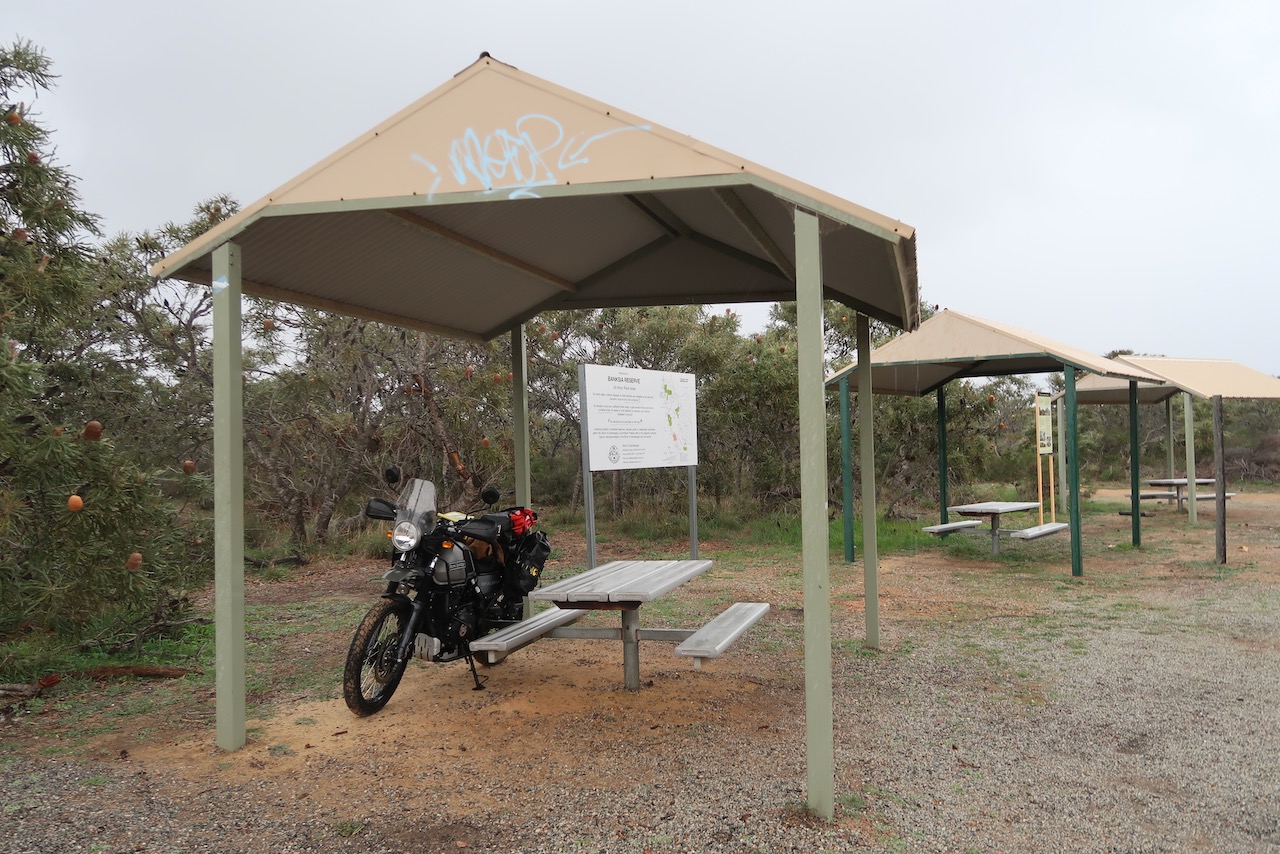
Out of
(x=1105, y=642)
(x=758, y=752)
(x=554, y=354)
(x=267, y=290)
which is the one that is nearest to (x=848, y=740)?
(x=758, y=752)

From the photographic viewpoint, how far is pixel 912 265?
4184 millimetres

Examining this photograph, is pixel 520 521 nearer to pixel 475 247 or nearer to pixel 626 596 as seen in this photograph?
pixel 626 596

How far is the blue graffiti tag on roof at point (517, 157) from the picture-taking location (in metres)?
3.72

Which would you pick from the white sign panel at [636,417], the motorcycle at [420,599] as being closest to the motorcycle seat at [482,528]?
the motorcycle at [420,599]

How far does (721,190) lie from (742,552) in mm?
8308

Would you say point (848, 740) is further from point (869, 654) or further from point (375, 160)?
point (375, 160)

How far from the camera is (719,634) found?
170 inches

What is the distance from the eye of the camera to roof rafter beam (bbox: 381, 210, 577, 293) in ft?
14.8

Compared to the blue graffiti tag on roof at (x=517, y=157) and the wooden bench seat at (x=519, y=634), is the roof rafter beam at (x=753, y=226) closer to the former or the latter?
the blue graffiti tag on roof at (x=517, y=157)

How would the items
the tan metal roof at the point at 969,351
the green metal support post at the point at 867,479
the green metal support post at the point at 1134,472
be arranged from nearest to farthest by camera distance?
the green metal support post at the point at 867,479, the tan metal roof at the point at 969,351, the green metal support post at the point at 1134,472

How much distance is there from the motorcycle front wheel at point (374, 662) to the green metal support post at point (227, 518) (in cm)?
51

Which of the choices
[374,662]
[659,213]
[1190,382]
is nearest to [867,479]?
[659,213]

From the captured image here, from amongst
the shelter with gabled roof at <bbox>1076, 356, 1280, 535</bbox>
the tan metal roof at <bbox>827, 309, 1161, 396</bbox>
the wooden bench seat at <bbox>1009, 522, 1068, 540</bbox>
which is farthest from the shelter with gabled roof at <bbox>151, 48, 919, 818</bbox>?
the shelter with gabled roof at <bbox>1076, 356, 1280, 535</bbox>

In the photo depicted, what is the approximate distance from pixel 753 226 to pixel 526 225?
1.31 metres
